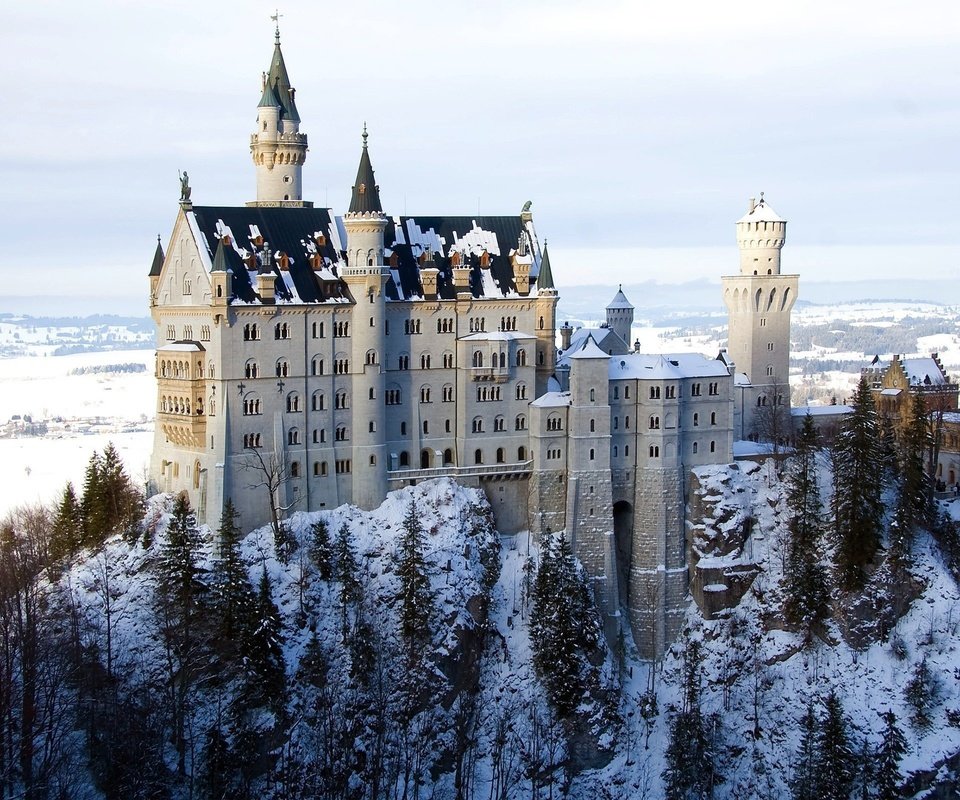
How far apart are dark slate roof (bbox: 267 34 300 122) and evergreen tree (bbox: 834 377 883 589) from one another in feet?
150

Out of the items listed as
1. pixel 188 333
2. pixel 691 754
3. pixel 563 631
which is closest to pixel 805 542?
pixel 691 754

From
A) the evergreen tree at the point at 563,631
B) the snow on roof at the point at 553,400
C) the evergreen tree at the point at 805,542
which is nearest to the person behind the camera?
the evergreen tree at the point at 563,631

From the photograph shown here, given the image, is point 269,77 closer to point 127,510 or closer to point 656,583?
point 127,510

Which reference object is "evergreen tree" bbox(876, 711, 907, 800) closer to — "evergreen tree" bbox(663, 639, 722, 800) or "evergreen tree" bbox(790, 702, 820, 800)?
"evergreen tree" bbox(790, 702, 820, 800)

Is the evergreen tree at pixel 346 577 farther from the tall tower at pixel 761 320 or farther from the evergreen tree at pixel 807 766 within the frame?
the tall tower at pixel 761 320

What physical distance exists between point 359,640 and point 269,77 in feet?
139

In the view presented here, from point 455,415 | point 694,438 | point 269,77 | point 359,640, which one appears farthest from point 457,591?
point 269,77

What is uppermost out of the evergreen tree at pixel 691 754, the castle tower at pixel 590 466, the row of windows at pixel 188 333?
the row of windows at pixel 188 333

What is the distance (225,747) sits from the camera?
79.8 meters

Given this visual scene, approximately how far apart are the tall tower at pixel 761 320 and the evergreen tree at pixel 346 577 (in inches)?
1395

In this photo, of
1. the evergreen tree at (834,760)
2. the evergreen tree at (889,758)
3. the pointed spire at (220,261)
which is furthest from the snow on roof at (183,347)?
the evergreen tree at (889,758)

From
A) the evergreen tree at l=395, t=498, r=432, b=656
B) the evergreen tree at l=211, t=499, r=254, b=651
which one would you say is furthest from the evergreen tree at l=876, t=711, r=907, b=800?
the evergreen tree at l=211, t=499, r=254, b=651

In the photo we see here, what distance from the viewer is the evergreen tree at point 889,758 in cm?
8394

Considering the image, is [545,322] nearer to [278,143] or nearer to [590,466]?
[590,466]
